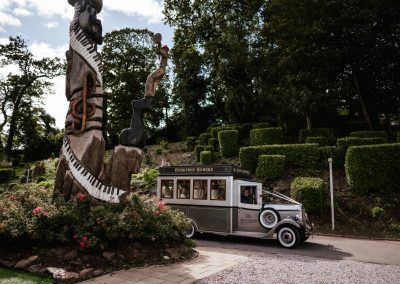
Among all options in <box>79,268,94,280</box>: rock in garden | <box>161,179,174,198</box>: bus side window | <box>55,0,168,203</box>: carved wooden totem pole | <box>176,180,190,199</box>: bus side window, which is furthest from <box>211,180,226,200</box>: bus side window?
<box>79,268,94,280</box>: rock in garden

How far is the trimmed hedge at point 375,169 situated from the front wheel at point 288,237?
6.85 meters

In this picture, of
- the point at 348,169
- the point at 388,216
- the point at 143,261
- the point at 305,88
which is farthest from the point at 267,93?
the point at 143,261

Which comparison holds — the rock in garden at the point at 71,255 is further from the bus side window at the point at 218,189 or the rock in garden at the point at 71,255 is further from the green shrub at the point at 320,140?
the green shrub at the point at 320,140

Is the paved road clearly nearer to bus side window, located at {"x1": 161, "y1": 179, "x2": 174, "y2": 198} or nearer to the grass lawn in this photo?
bus side window, located at {"x1": 161, "y1": 179, "x2": 174, "y2": 198}

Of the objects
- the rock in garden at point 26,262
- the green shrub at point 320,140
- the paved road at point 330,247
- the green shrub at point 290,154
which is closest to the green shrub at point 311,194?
the paved road at point 330,247

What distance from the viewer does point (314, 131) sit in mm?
24047

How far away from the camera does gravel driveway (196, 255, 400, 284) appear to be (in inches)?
252

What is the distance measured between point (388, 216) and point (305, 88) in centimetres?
1259

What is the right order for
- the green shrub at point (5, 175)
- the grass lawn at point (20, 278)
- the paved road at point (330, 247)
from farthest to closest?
the green shrub at point (5, 175)
the paved road at point (330, 247)
the grass lawn at point (20, 278)

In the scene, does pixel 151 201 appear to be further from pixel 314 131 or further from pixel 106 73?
pixel 106 73

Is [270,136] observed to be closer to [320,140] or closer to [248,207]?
[320,140]

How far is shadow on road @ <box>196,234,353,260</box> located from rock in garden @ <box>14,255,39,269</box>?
5.51m

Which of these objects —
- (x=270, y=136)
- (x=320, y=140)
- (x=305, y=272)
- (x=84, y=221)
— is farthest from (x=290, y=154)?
(x=84, y=221)

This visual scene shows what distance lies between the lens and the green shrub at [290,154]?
1836 centimetres
